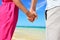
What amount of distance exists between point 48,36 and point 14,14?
0.43 meters

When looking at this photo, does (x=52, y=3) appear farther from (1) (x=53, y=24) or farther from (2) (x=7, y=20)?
(2) (x=7, y=20)

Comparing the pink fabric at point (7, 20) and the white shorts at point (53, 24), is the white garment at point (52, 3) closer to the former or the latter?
the white shorts at point (53, 24)

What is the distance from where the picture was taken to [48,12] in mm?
1138

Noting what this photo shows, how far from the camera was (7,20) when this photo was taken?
1447mm

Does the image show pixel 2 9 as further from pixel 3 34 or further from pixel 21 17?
pixel 21 17

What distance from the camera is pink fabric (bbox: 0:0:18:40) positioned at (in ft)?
4.75

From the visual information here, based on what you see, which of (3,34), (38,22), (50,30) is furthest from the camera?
(38,22)

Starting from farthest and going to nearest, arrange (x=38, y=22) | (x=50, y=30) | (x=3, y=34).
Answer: (x=38, y=22) < (x=3, y=34) < (x=50, y=30)

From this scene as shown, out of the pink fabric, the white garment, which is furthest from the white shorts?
the pink fabric

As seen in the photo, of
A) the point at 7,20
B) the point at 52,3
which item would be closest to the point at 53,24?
the point at 52,3

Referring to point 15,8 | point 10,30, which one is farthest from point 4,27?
point 15,8

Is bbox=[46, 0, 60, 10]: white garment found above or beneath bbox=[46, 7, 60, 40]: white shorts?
above

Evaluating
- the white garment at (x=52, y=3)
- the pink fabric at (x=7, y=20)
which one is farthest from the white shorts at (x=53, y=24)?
the pink fabric at (x=7, y=20)

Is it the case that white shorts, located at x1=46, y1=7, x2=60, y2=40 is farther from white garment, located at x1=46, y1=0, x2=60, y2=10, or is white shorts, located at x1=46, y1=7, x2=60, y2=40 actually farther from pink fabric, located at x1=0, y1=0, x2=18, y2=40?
pink fabric, located at x1=0, y1=0, x2=18, y2=40
